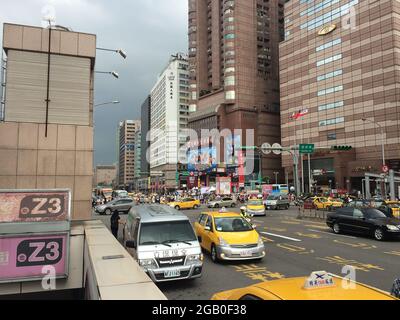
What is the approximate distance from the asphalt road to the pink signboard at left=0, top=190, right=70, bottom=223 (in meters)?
3.25

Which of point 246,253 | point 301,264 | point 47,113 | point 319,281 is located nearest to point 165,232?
point 246,253

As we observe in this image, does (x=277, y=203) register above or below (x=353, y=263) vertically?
above

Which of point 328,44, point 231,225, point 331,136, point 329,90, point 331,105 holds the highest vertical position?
point 328,44

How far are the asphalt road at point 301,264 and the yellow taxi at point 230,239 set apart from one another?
334 mm

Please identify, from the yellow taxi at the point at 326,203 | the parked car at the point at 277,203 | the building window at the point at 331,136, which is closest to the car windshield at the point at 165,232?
the yellow taxi at the point at 326,203

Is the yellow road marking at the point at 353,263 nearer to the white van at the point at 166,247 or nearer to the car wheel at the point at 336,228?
the white van at the point at 166,247

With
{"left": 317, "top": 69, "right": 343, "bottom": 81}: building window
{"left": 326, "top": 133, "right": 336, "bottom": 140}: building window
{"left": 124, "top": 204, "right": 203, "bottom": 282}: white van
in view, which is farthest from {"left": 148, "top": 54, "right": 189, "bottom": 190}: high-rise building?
{"left": 124, "top": 204, "right": 203, "bottom": 282}: white van

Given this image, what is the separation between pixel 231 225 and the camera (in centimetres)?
1244

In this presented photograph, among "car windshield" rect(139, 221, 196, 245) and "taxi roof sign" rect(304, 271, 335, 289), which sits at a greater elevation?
"taxi roof sign" rect(304, 271, 335, 289)

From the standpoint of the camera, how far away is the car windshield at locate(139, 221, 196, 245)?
30.2 feet

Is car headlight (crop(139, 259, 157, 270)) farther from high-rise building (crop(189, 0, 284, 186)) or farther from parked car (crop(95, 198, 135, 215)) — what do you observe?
high-rise building (crop(189, 0, 284, 186))

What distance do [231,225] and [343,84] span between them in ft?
251

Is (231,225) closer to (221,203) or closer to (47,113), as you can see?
(47,113)
